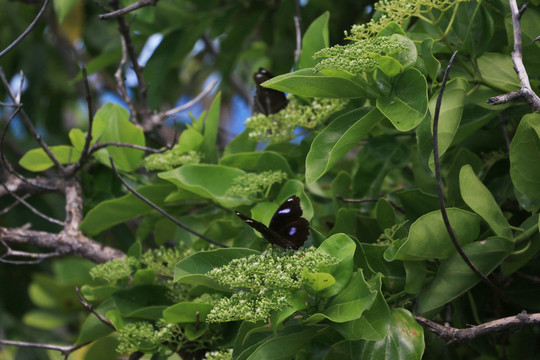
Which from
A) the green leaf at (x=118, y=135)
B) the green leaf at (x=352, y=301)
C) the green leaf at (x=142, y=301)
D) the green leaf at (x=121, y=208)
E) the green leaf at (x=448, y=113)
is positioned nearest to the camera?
the green leaf at (x=352, y=301)

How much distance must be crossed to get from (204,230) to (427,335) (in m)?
0.43

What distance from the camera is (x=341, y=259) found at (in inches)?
27.3

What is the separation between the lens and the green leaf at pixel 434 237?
0.71m

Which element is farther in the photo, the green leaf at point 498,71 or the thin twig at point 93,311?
the thin twig at point 93,311

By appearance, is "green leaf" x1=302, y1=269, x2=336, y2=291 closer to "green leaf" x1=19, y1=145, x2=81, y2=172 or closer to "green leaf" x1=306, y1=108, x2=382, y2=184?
"green leaf" x1=306, y1=108, x2=382, y2=184

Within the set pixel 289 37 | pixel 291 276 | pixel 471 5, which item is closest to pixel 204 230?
pixel 291 276

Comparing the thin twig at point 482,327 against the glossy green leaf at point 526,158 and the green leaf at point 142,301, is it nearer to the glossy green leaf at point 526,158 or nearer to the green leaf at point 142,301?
the glossy green leaf at point 526,158

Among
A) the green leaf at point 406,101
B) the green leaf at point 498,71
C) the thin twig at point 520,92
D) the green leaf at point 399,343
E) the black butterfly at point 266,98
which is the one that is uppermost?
the thin twig at point 520,92

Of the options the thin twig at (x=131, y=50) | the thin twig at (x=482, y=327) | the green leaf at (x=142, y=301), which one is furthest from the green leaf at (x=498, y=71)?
the thin twig at (x=131, y=50)

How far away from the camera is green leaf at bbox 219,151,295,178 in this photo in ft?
3.07

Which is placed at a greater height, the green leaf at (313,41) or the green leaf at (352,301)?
the green leaf at (313,41)

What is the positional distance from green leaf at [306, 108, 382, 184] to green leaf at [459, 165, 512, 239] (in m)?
0.13

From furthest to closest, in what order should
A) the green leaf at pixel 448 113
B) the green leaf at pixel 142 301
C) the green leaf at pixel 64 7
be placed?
the green leaf at pixel 64 7 → the green leaf at pixel 142 301 → the green leaf at pixel 448 113

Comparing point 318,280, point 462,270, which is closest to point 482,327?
point 462,270
